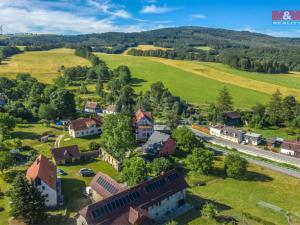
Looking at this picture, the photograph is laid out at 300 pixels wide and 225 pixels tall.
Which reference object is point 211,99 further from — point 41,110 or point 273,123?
point 41,110

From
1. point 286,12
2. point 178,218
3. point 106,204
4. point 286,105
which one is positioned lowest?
point 178,218

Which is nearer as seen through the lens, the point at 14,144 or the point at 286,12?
the point at 14,144

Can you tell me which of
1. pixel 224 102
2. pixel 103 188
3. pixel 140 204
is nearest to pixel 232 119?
pixel 224 102

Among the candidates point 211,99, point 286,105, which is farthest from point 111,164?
point 211,99

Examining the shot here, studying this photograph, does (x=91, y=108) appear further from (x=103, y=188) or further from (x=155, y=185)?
(x=155, y=185)

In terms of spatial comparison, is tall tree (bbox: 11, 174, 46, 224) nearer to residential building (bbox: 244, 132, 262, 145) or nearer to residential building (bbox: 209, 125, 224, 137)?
residential building (bbox: 244, 132, 262, 145)

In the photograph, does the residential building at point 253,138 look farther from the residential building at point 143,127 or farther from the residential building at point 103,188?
the residential building at point 103,188

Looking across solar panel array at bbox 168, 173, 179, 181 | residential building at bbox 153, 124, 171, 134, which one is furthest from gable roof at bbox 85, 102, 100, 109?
solar panel array at bbox 168, 173, 179, 181
